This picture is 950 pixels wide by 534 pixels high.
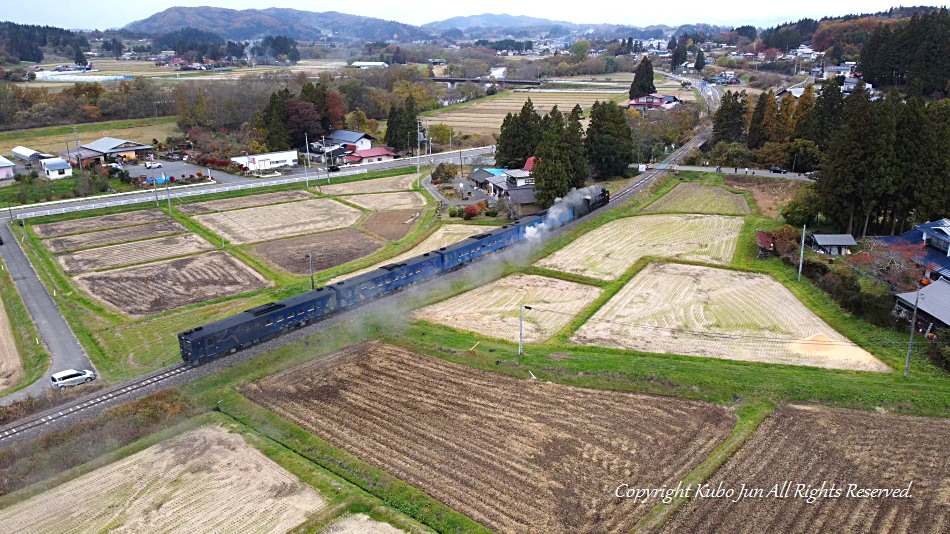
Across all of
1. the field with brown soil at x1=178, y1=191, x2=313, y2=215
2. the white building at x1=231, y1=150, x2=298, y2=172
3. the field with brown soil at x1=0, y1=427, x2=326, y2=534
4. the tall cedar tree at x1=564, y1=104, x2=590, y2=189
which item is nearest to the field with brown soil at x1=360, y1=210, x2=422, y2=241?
the field with brown soil at x1=178, y1=191, x2=313, y2=215

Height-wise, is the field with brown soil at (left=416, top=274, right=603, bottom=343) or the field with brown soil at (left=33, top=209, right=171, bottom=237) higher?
the field with brown soil at (left=33, top=209, right=171, bottom=237)

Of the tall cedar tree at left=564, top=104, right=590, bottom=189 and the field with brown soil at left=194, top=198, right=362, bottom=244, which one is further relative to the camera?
the tall cedar tree at left=564, top=104, right=590, bottom=189

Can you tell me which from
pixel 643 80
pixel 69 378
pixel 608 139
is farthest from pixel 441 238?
pixel 643 80

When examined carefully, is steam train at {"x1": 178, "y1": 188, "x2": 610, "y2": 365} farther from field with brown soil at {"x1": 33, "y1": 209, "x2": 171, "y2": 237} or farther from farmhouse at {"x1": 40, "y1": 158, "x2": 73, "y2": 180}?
farmhouse at {"x1": 40, "y1": 158, "x2": 73, "y2": 180}

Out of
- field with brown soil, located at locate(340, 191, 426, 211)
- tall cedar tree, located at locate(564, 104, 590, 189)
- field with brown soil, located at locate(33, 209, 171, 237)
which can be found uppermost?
tall cedar tree, located at locate(564, 104, 590, 189)

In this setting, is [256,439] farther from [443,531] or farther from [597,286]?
[597,286]

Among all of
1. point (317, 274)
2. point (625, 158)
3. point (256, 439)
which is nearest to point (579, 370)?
point (256, 439)
